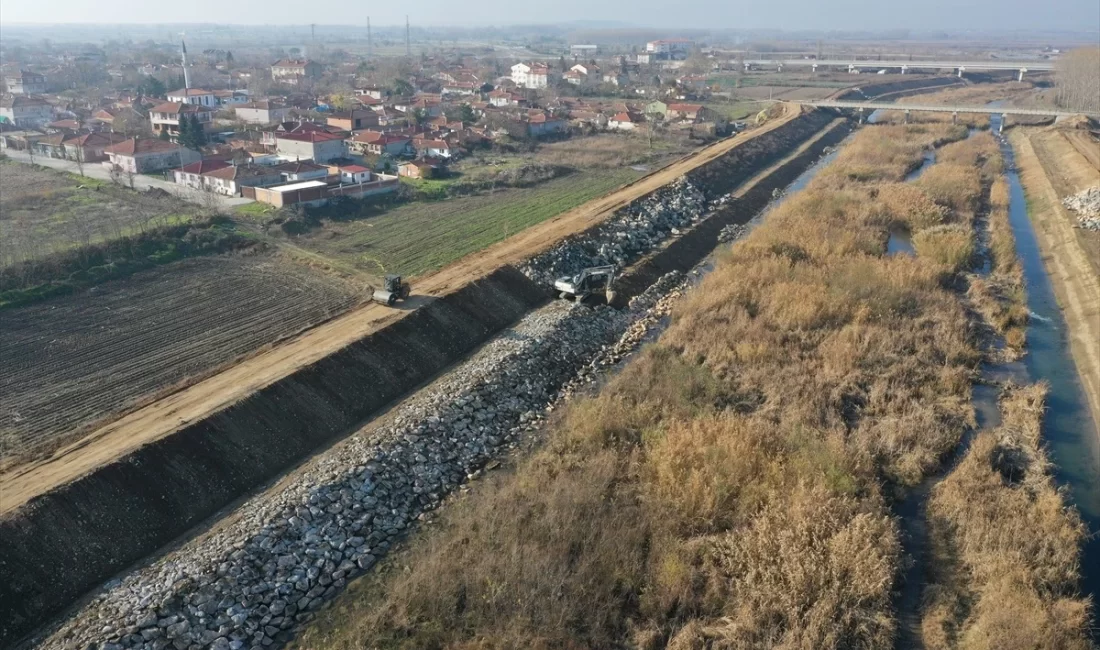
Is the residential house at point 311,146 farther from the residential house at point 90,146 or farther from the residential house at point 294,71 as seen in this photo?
the residential house at point 294,71

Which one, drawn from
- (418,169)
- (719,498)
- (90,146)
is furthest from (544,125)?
(719,498)

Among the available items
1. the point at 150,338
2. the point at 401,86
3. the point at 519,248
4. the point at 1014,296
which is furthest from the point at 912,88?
the point at 150,338

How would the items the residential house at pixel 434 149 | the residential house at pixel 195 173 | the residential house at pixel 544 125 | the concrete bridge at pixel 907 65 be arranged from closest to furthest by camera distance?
the residential house at pixel 195 173 < the residential house at pixel 434 149 < the residential house at pixel 544 125 < the concrete bridge at pixel 907 65

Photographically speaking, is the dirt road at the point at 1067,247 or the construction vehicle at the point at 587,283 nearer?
the dirt road at the point at 1067,247

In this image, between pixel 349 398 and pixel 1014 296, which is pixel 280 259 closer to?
pixel 349 398

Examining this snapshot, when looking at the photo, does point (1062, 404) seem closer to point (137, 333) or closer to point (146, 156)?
point (137, 333)

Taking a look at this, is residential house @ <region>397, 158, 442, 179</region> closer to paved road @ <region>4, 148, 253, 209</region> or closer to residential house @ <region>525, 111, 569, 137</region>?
paved road @ <region>4, 148, 253, 209</region>

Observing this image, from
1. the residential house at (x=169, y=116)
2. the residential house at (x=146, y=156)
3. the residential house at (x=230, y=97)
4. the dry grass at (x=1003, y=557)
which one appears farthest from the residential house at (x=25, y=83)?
the dry grass at (x=1003, y=557)

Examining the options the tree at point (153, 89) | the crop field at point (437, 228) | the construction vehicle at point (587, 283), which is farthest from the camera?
the tree at point (153, 89)
